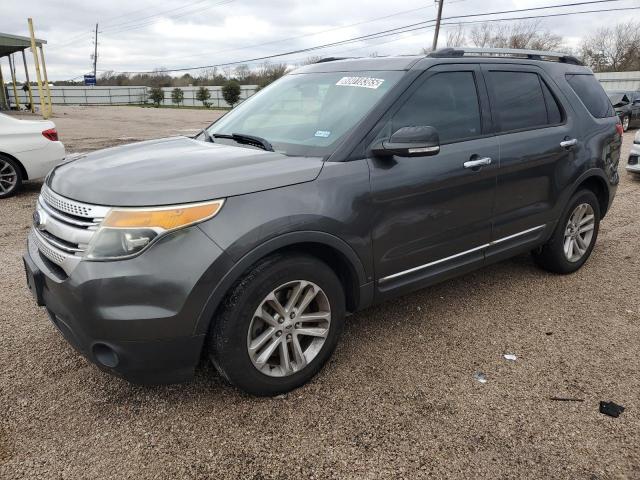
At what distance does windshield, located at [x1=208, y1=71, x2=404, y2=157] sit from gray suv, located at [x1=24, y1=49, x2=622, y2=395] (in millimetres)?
14

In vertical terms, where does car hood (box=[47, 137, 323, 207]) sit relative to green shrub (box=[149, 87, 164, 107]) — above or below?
above

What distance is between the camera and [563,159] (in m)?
4.04

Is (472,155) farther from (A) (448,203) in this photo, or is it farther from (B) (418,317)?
(B) (418,317)

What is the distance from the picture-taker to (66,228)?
Answer: 7.96 ft

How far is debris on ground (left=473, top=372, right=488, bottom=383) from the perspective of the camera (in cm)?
296

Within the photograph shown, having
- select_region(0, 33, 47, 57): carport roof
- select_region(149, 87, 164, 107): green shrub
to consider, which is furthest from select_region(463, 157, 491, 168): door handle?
select_region(149, 87, 164, 107): green shrub

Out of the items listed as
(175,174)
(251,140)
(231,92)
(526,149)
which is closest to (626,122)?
(526,149)

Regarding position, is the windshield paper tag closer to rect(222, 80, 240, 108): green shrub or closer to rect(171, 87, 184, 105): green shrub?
rect(222, 80, 240, 108): green shrub

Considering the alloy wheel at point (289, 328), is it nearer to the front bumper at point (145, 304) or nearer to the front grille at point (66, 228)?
the front bumper at point (145, 304)

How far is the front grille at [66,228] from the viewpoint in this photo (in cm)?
231

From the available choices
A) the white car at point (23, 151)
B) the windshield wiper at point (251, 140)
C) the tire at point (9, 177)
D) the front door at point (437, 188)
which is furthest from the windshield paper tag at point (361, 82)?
the tire at point (9, 177)

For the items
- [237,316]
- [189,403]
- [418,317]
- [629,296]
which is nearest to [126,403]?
[189,403]

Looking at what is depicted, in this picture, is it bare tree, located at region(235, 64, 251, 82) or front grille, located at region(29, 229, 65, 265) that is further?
bare tree, located at region(235, 64, 251, 82)

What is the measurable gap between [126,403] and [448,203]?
224 centimetres
